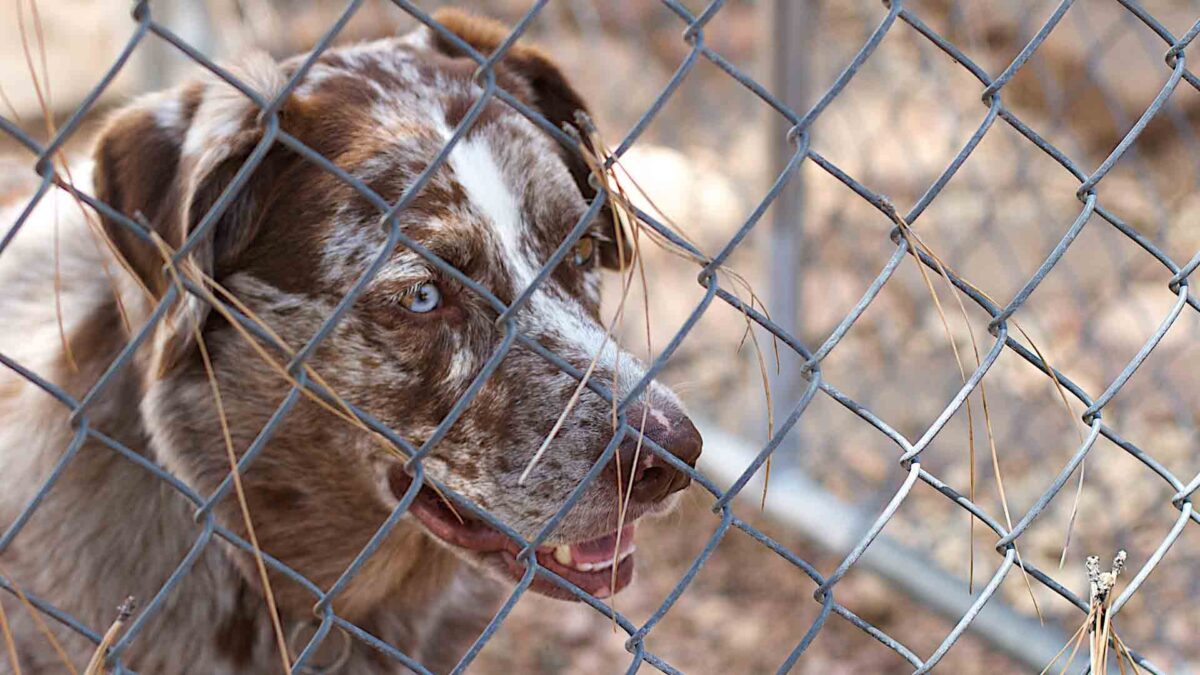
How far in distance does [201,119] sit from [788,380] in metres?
2.11

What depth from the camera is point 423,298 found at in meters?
2.06

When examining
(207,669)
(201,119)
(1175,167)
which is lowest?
(207,669)

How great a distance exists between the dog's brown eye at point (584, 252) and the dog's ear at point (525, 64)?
30 cm

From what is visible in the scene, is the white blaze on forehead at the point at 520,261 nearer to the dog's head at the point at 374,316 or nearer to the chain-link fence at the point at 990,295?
the dog's head at the point at 374,316

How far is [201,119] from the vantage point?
2041 mm

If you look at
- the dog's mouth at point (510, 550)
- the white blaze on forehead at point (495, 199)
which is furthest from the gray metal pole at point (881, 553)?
the white blaze on forehead at point (495, 199)

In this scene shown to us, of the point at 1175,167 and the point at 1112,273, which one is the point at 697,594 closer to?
the point at 1112,273

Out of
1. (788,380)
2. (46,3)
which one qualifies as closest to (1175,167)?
(788,380)

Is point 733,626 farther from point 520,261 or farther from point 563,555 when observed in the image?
point 520,261

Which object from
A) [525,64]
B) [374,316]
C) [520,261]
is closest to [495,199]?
[520,261]

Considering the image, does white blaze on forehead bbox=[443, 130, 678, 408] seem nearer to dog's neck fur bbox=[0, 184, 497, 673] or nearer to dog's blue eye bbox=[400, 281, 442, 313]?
dog's blue eye bbox=[400, 281, 442, 313]

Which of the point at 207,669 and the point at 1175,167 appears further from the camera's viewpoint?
the point at 1175,167

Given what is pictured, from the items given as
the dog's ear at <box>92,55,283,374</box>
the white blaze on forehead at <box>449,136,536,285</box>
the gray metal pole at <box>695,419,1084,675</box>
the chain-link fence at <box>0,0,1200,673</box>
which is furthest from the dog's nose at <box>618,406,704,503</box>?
the gray metal pole at <box>695,419,1084,675</box>

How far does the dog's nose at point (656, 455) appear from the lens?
5.89ft
